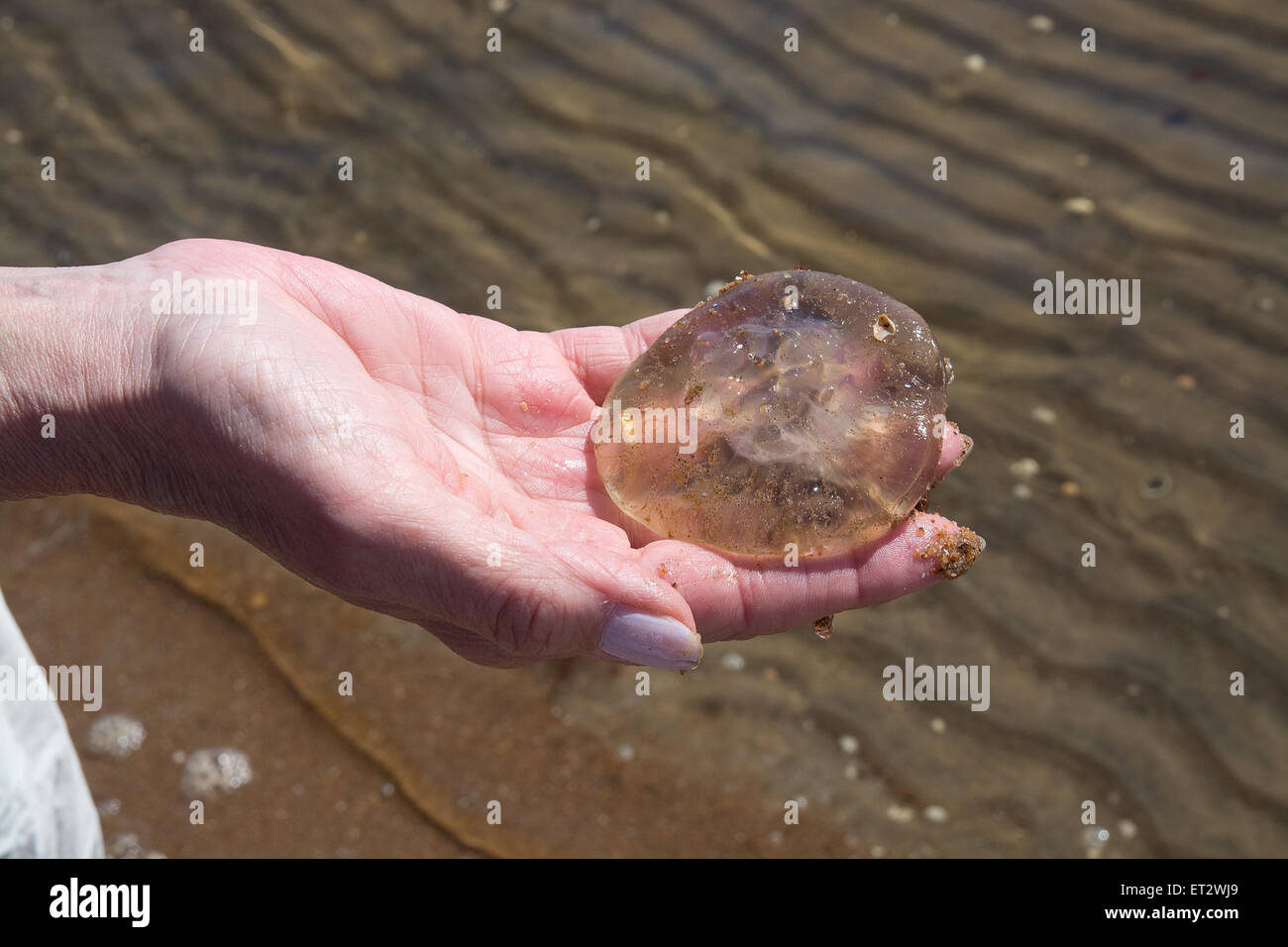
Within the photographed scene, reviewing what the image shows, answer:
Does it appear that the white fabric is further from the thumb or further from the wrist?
the thumb

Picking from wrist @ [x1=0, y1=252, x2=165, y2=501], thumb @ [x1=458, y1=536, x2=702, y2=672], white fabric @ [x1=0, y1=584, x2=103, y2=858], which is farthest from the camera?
wrist @ [x1=0, y1=252, x2=165, y2=501]

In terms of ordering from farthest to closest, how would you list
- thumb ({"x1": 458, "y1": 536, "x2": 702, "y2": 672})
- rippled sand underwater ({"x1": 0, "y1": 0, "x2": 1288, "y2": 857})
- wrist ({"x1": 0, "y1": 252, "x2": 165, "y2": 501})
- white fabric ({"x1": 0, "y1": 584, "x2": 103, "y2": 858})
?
A: 1. rippled sand underwater ({"x1": 0, "y1": 0, "x2": 1288, "y2": 857})
2. wrist ({"x1": 0, "y1": 252, "x2": 165, "y2": 501})
3. white fabric ({"x1": 0, "y1": 584, "x2": 103, "y2": 858})
4. thumb ({"x1": 458, "y1": 536, "x2": 702, "y2": 672})

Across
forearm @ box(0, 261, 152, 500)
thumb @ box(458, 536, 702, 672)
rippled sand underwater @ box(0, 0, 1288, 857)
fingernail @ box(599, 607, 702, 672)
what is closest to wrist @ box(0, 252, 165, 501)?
forearm @ box(0, 261, 152, 500)

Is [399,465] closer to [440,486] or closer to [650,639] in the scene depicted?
[440,486]

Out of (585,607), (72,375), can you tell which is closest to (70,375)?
(72,375)

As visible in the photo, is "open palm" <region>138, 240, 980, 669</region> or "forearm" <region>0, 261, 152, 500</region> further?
"forearm" <region>0, 261, 152, 500</region>

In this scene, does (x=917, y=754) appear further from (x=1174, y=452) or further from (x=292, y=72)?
(x=292, y=72)
